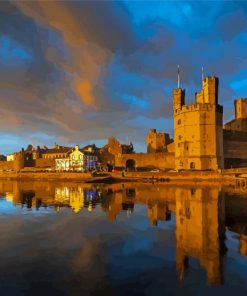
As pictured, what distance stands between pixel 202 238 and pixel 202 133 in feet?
202

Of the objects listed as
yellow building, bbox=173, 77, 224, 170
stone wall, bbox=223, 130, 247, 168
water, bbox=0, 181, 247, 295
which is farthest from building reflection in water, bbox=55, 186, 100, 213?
stone wall, bbox=223, 130, 247, 168

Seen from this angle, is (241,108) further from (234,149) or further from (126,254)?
(126,254)

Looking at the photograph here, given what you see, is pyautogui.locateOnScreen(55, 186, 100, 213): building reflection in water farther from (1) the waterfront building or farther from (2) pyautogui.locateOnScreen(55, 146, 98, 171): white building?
(2) pyautogui.locateOnScreen(55, 146, 98, 171): white building

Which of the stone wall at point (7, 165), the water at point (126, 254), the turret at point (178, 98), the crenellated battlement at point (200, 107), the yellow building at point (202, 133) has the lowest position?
the water at point (126, 254)

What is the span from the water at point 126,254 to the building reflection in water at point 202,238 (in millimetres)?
36

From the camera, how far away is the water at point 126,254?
35.3 feet

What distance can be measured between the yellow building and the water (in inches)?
2016

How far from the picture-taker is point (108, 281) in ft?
36.6

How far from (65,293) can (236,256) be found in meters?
7.70

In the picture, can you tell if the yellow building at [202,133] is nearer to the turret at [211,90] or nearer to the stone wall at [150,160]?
the turret at [211,90]

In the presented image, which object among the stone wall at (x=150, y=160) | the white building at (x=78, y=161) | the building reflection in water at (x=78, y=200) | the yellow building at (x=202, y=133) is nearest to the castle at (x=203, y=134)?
the yellow building at (x=202, y=133)

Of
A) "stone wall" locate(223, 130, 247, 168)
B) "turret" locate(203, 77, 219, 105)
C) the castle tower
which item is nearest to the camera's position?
"turret" locate(203, 77, 219, 105)

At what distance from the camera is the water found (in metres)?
10.8

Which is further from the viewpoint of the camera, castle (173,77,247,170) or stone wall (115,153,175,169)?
stone wall (115,153,175,169)
